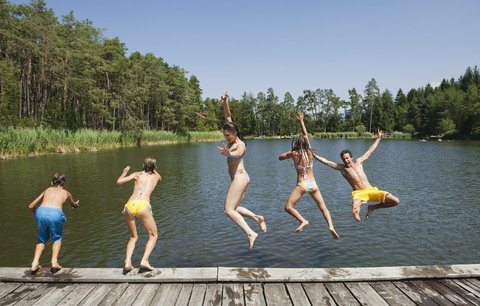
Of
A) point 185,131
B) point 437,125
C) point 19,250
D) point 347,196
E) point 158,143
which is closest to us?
point 19,250

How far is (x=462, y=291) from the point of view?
571 centimetres

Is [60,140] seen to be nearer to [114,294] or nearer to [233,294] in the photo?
[114,294]

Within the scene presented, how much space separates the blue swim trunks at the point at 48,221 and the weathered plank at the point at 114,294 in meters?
1.97

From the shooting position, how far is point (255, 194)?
70.5 ft

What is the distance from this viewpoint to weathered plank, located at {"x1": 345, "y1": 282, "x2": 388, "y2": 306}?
5.37m

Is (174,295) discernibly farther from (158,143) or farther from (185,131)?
(185,131)

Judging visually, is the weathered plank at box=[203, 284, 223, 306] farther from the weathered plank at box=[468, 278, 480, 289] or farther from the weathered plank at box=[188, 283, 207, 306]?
the weathered plank at box=[468, 278, 480, 289]

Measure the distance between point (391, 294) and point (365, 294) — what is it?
1.30 feet

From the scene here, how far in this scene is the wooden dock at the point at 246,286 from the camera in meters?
5.50

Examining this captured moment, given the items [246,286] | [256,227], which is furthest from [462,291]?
[256,227]

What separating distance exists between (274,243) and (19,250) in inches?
315

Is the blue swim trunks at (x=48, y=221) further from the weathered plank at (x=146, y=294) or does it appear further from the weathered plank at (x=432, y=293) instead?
the weathered plank at (x=432, y=293)

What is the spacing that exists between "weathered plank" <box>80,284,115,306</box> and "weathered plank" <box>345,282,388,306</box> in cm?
383

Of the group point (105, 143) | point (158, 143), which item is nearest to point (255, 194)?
point (105, 143)
